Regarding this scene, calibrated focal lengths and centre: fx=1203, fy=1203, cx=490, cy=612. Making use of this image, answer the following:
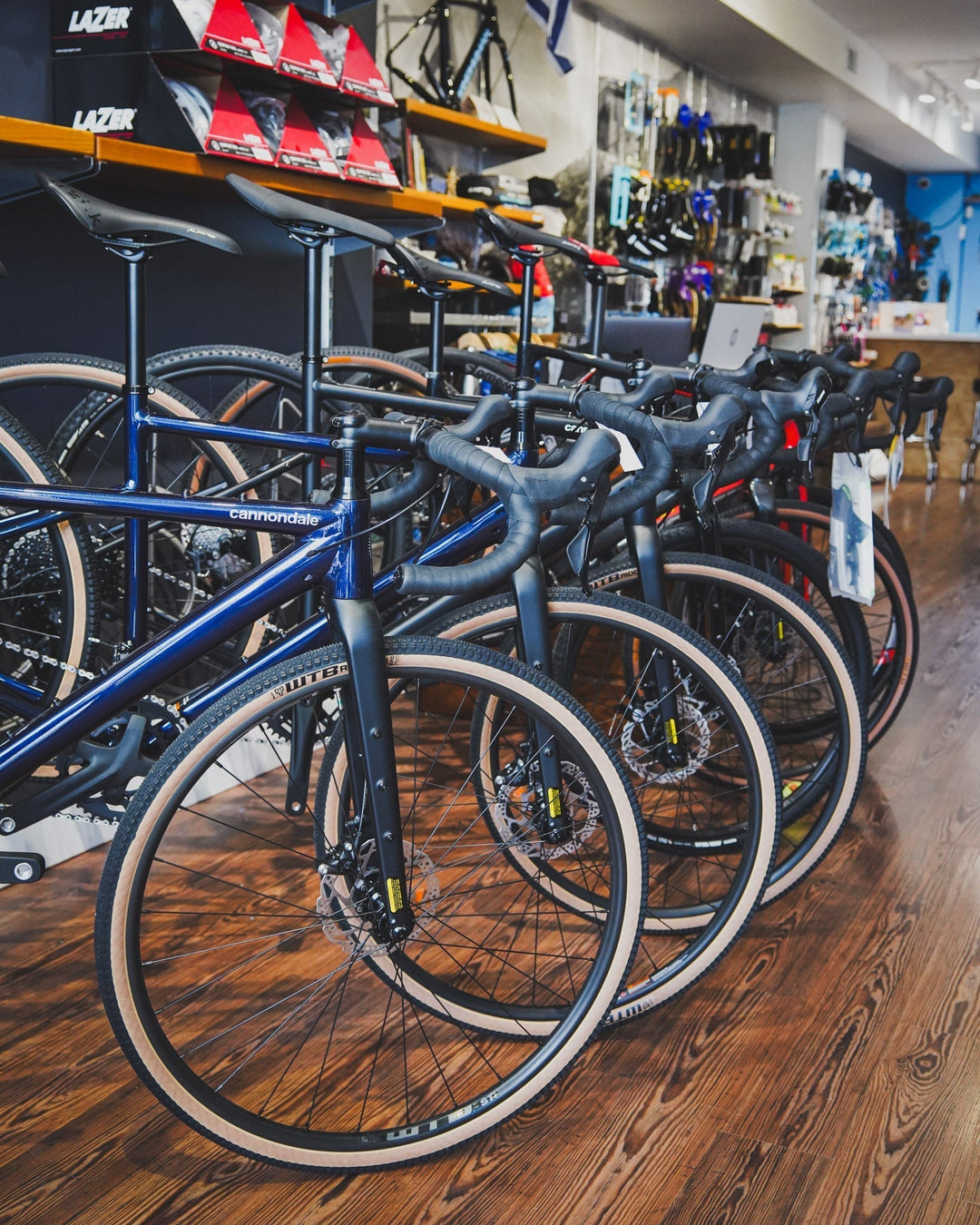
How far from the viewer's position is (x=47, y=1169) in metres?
1.42

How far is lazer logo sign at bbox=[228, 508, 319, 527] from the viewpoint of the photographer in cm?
130

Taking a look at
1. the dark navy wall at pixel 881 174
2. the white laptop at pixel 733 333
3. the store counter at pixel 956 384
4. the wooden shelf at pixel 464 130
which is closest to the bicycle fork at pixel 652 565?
the white laptop at pixel 733 333

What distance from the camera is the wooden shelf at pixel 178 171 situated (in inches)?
79.7

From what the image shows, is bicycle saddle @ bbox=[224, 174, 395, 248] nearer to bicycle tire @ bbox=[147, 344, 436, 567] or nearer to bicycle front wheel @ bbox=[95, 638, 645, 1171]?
bicycle tire @ bbox=[147, 344, 436, 567]

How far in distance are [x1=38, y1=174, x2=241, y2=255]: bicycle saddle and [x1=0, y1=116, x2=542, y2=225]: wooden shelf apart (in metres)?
0.29

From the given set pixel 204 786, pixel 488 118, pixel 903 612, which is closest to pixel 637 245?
pixel 488 118

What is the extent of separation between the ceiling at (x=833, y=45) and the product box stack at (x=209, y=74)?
4.68 m

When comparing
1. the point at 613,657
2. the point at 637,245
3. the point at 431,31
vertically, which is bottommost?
the point at 613,657

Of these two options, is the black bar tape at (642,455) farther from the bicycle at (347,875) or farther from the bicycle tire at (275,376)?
the bicycle tire at (275,376)

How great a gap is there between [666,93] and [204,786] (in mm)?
6406

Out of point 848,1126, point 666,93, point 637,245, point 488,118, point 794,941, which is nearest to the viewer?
point 848,1126

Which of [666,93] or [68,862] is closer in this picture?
[68,862]

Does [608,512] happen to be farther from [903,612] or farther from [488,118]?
[488,118]

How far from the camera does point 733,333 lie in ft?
13.1
